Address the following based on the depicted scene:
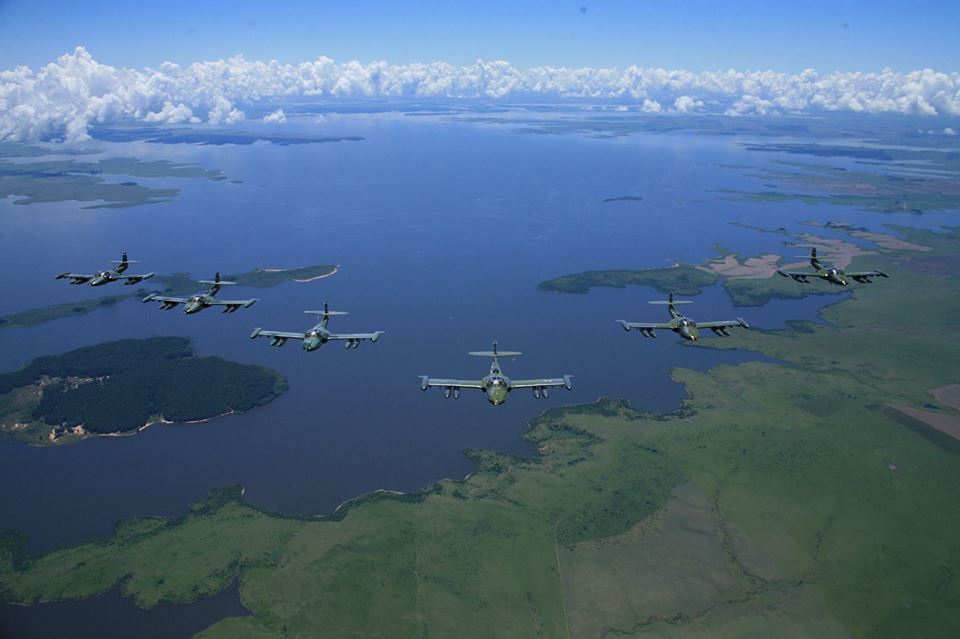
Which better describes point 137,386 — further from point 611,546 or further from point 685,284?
point 685,284

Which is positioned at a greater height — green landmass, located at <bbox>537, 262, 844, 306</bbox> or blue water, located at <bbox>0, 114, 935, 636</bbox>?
green landmass, located at <bbox>537, 262, 844, 306</bbox>

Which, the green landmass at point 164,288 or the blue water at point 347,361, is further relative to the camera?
the green landmass at point 164,288

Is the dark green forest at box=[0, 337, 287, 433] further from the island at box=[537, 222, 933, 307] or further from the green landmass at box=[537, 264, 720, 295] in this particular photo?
the island at box=[537, 222, 933, 307]

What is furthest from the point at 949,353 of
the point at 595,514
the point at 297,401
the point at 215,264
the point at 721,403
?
the point at 215,264

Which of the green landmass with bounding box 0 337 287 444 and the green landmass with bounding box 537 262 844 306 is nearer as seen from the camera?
the green landmass with bounding box 0 337 287 444


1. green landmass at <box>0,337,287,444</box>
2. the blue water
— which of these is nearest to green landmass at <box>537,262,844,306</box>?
the blue water

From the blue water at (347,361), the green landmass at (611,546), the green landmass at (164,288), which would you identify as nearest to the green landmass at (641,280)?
the blue water at (347,361)

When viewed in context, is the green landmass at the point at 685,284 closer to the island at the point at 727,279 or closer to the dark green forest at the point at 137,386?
the island at the point at 727,279
